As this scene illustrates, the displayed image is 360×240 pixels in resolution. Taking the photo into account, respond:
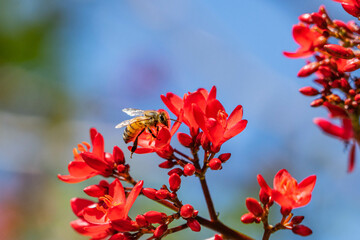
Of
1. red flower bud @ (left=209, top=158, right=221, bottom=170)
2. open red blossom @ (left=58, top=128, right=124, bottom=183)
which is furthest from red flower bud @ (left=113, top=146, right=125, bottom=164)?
red flower bud @ (left=209, top=158, right=221, bottom=170)

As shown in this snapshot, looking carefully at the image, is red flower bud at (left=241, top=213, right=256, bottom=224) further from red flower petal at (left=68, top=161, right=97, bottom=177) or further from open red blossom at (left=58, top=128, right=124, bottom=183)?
red flower petal at (left=68, top=161, right=97, bottom=177)

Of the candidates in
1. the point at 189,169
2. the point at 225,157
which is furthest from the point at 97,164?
the point at 225,157

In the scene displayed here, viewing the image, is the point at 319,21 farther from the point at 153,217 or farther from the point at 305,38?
the point at 153,217

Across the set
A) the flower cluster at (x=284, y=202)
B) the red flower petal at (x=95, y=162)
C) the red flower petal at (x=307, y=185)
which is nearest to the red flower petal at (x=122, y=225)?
the red flower petal at (x=95, y=162)

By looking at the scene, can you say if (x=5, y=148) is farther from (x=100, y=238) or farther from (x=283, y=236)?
(x=100, y=238)

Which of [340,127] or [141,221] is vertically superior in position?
[340,127]

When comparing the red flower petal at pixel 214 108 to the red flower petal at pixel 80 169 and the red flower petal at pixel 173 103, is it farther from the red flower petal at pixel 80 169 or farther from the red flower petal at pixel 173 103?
the red flower petal at pixel 80 169

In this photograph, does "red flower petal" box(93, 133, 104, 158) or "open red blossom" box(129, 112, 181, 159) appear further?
"red flower petal" box(93, 133, 104, 158)
